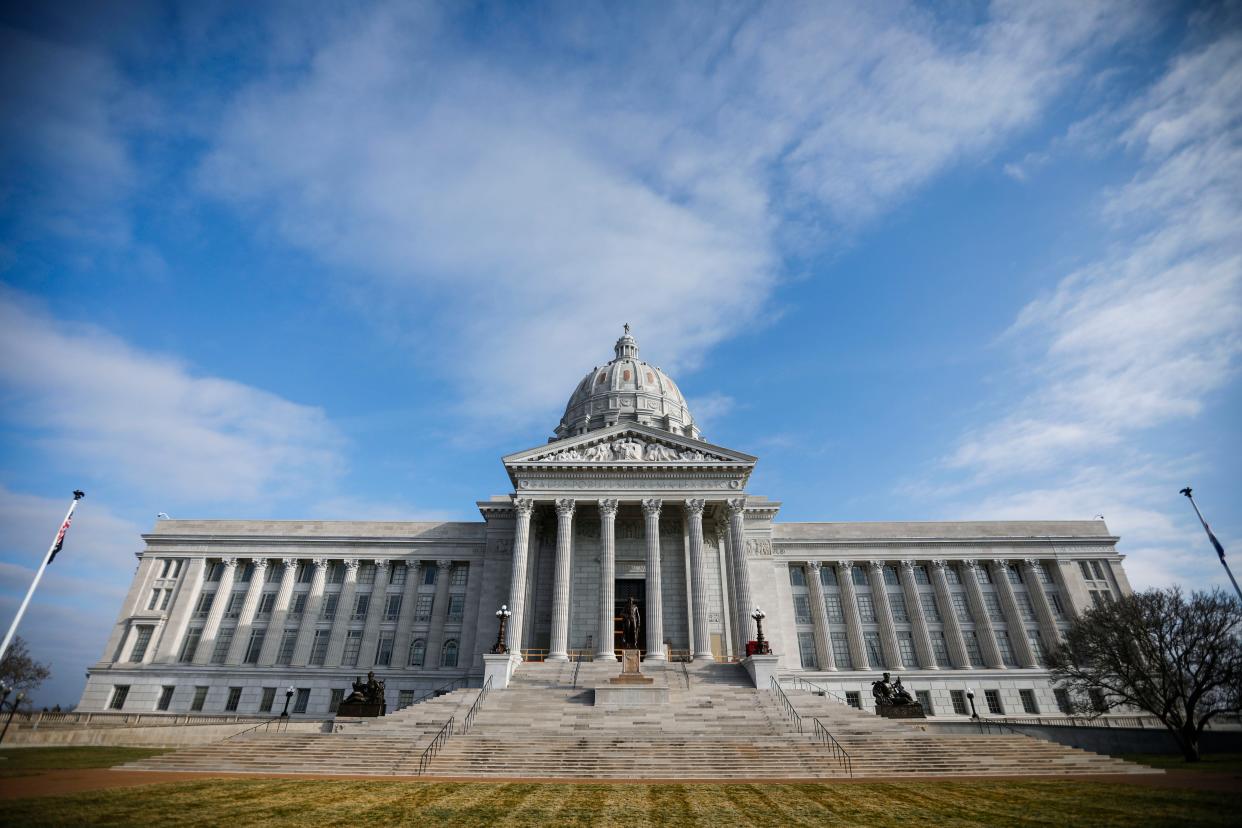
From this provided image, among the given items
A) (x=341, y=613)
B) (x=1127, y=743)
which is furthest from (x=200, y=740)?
(x=1127, y=743)

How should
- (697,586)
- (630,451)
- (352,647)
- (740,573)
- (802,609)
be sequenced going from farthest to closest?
(802,609) < (352,647) < (630,451) < (740,573) < (697,586)

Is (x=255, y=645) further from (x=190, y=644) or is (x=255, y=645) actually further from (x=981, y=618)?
(x=981, y=618)

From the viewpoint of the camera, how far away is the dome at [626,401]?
208 feet

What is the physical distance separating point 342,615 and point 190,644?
465 inches

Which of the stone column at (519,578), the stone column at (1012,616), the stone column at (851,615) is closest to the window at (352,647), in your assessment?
the stone column at (519,578)

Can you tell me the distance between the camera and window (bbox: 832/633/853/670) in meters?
45.9

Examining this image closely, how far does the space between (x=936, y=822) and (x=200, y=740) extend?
108 ft

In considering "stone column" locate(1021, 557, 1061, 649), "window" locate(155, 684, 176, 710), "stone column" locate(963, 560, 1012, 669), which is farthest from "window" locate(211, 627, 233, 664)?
"stone column" locate(1021, 557, 1061, 649)

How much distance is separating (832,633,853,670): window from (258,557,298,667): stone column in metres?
42.7

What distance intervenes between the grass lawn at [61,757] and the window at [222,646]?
21.5 metres

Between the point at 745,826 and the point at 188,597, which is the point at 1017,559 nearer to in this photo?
the point at 745,826

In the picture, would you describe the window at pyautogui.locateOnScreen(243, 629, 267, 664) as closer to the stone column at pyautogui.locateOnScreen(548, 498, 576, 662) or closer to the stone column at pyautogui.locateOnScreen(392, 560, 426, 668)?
the stone column at pyautogui.locateOnScreen(392, 560, 426, 668)

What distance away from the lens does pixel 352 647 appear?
46062 mm

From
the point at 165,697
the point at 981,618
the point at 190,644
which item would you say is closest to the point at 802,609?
the point at 981,618
